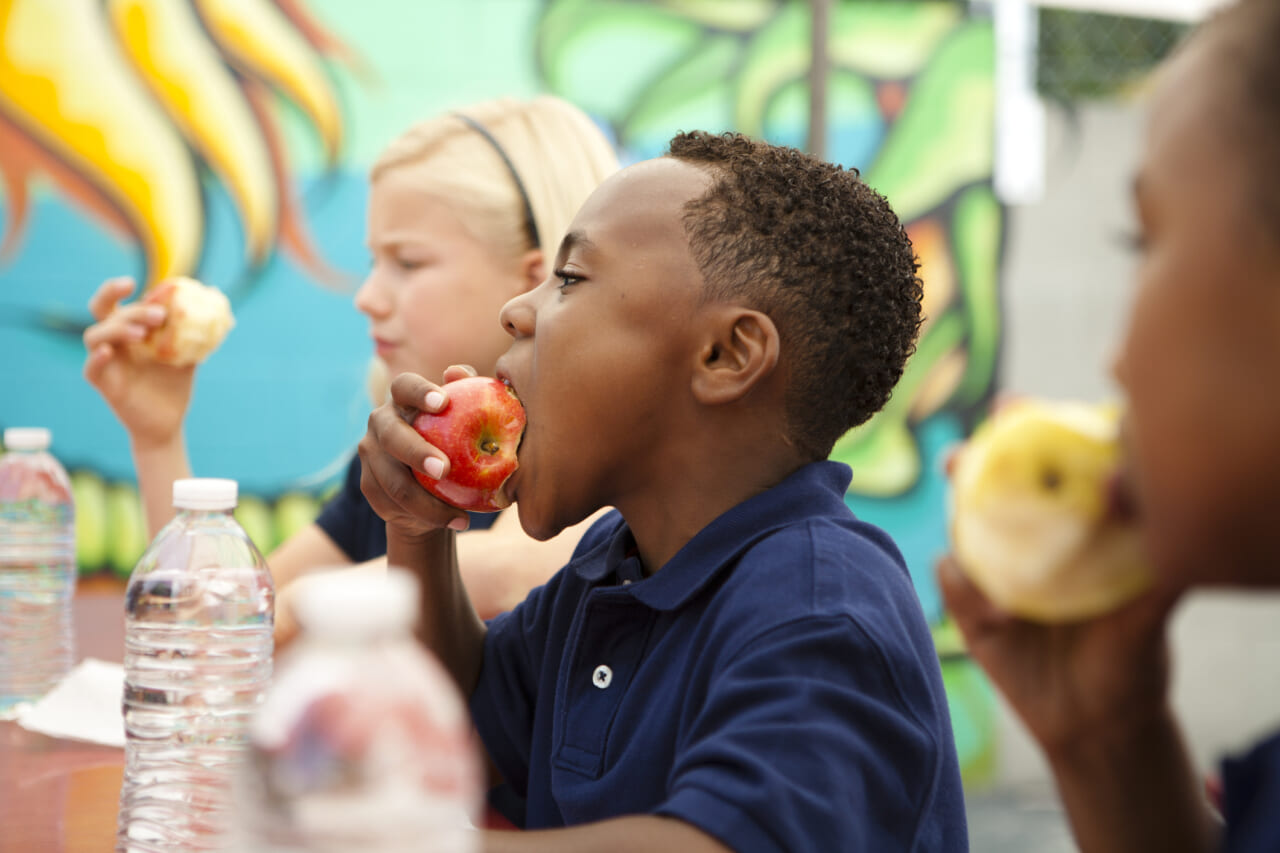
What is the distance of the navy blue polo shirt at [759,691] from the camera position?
87cm

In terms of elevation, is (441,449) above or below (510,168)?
below

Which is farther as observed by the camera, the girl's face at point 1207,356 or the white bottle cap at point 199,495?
the white bottle cap at point 199,495

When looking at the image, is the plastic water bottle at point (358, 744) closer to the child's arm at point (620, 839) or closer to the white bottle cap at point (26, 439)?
the child's arm at point (620, 839)

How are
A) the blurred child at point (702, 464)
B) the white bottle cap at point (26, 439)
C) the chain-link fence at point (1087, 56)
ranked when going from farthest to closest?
1. the chain-link fence at point (1087, 56)
2. the white bottle cap at point (26, 439)
3. the blurred child at point (702, 464)

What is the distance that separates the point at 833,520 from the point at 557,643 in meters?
0.38

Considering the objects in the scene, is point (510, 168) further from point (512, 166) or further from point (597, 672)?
point (597, 672)

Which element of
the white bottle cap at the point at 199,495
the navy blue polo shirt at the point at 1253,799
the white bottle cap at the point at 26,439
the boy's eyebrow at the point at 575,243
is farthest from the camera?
the white bottle cap at the point at 26,439

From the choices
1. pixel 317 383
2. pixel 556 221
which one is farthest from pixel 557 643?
pixel 317 383

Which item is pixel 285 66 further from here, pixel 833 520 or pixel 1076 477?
pixel 1076 477

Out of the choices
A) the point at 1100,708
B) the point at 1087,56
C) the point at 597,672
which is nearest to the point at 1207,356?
the point at 1100,708

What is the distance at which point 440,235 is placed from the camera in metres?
2.03

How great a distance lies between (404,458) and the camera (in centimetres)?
128

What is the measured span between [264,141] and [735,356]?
3297mm

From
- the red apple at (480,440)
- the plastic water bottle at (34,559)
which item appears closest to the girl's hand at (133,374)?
the plastic water bottle at (34,559)
